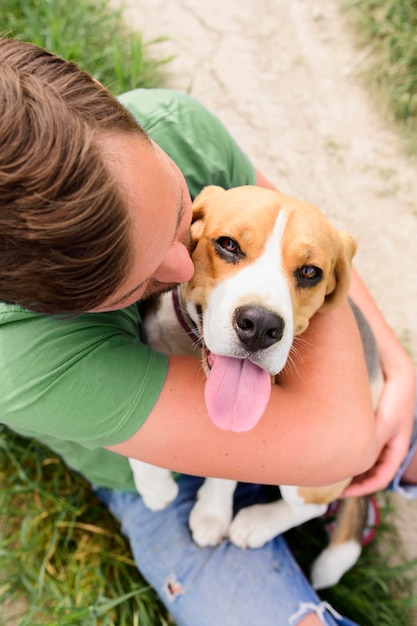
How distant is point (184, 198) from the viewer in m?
1.82

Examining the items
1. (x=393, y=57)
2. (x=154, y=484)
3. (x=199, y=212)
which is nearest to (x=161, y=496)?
(x=154, y=484)

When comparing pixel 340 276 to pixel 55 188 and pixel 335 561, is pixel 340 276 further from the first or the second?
pixel 335 561

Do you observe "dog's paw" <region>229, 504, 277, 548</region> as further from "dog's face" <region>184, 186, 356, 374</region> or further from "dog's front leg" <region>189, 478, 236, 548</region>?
"dog's face" <region>184, 186, 356, 374</region>

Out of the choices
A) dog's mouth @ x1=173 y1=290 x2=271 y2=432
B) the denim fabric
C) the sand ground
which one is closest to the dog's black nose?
dog's mouth @ x1=173 y1=290 x2=271 y2=432

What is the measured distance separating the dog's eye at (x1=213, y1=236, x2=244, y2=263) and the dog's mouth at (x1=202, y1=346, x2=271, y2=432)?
1.05 feet

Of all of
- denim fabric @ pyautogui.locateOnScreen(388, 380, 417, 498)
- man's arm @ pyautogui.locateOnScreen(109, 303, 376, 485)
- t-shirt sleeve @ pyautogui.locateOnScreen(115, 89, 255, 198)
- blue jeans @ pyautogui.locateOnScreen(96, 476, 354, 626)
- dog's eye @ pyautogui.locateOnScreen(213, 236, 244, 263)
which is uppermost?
t-shirt sleeve @ pyautogui.locateOnScreen(115, 89, 255, 198)

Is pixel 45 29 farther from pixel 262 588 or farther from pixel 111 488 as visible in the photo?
pixel 262 588

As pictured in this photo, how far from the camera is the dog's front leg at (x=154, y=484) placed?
2.40 meters

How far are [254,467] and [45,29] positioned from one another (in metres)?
3.17

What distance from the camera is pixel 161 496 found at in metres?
2.52

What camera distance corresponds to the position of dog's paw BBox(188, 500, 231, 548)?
101 inches

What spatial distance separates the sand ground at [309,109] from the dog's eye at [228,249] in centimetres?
206

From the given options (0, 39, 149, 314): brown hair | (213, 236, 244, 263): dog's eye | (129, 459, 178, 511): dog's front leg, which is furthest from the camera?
(129, 459, 178, 511): dog's front leg

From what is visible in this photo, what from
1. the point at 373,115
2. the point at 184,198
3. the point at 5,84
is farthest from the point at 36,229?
the point at 373,115
